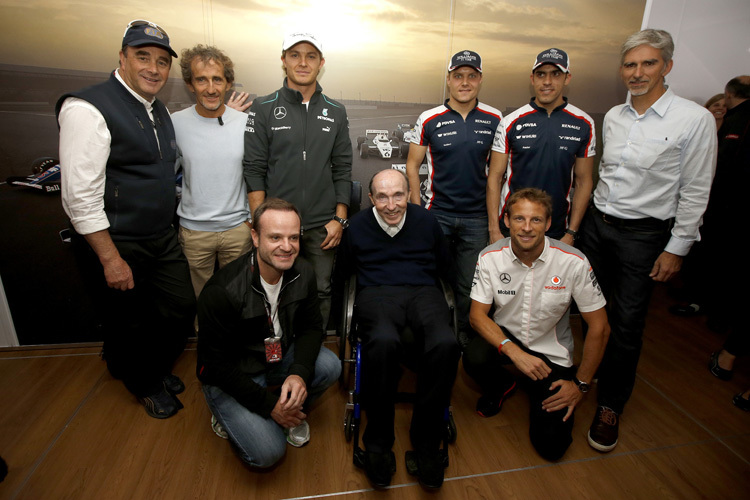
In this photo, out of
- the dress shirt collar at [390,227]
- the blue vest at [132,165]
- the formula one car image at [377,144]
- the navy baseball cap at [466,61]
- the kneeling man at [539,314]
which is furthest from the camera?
the formula one car image at [377,144]

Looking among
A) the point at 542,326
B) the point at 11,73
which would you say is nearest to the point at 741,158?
the point at 542,326

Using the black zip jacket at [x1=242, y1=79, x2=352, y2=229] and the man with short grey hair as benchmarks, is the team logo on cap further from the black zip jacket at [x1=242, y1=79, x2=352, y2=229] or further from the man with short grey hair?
the man with short grey hair

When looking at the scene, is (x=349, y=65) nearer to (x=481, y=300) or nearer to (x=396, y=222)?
(x=396, y=222)

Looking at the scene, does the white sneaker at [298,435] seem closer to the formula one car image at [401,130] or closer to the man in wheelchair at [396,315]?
the man in wheelchair at [396,315]

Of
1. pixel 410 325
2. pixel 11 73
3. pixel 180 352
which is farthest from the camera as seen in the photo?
pixel 180 352

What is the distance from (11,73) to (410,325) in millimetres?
2820

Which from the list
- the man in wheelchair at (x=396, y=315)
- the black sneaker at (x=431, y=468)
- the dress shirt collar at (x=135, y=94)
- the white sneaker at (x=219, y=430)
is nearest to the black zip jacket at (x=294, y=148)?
the man in wheelchair at (x=396, y=315)

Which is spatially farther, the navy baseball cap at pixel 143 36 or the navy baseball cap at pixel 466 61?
the navy baseball cap at pixel 466 61

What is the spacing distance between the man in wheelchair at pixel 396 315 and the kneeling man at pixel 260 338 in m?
0.32

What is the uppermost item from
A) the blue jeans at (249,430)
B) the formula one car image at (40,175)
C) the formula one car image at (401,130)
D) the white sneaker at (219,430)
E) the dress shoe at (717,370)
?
the formula one car image at (401,130)

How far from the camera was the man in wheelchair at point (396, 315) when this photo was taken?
1.75m

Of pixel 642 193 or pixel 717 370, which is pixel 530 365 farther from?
pixel 717 370

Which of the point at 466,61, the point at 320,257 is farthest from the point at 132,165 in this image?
the point at 466,61

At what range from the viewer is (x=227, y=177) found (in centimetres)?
229
